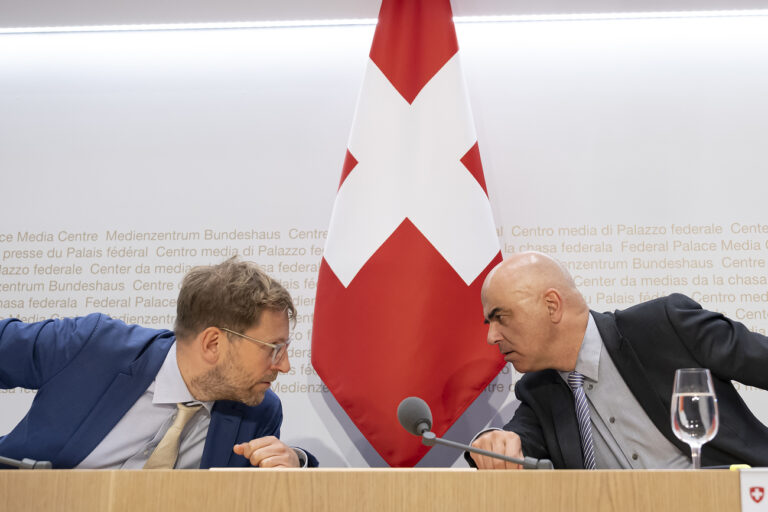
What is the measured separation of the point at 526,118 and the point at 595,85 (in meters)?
0.40

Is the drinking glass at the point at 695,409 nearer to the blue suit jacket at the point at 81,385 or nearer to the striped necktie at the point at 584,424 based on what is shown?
the striped necktie at the point at 584,424

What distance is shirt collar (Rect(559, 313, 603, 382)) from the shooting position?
288 centimetres

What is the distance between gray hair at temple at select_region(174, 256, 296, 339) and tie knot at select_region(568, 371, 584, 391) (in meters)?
1.06

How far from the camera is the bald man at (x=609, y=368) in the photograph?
268 centimetres

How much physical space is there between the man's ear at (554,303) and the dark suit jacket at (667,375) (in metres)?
0.16

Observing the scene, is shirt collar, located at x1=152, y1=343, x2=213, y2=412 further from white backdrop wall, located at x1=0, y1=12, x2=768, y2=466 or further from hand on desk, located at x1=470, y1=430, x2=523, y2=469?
white backdrop wall, located at x1=0, y1=12, x2=768, y2=466

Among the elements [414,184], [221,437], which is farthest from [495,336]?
[221,437]

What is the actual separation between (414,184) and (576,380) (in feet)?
4.04

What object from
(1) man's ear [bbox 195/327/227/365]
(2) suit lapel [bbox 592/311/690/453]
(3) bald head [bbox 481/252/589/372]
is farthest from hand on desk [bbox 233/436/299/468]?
(2) suit lapel [bbox 592/311/690/453]

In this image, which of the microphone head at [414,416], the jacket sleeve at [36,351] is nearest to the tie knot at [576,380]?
the microphone head at [414,416]

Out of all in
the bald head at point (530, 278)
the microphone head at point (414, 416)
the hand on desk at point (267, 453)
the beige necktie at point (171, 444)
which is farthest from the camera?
the bald head at point (530, 278)

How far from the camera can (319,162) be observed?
411cm

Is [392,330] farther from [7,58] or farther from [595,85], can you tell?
[7,58]

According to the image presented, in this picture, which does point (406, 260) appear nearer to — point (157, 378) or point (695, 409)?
point (157, 378)
